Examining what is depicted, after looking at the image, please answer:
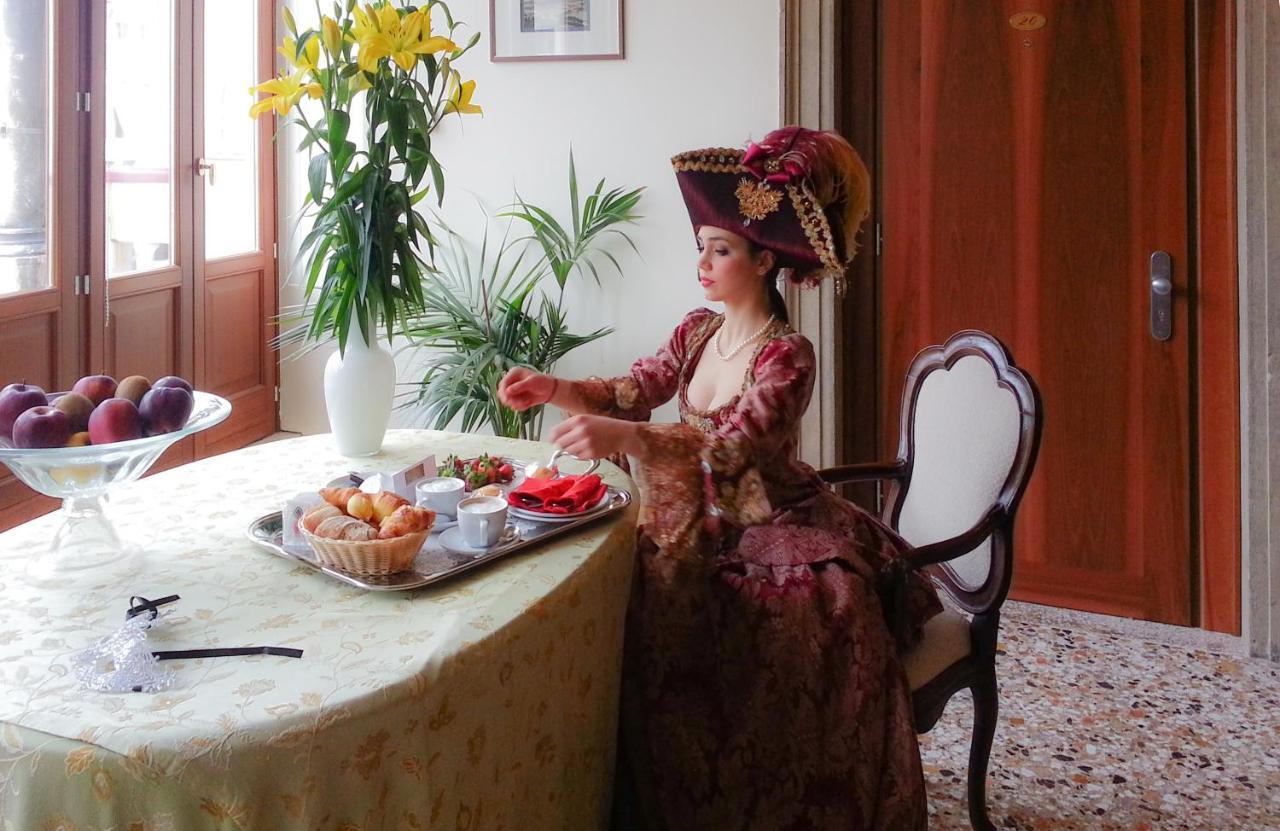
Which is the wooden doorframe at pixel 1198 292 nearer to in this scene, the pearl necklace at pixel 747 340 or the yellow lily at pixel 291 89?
the pearl necklace at pixel 747 340

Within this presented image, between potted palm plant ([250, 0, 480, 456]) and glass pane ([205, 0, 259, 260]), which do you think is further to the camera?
glass pane ([205, 0, 259, 260])

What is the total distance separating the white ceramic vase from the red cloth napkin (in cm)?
41

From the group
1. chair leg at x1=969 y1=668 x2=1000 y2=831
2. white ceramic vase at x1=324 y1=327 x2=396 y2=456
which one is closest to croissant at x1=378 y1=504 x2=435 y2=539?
white ceramic vase at x1=324 y1=327 x2=396 y2=456

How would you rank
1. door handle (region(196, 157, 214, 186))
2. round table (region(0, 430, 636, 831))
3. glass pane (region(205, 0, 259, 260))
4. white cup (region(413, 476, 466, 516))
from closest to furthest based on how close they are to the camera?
round table (region(0, 430, 636, 831)) < white cup (region(413, 476, 466, 516)) < door handle (region(196, 157, 214, 186)) < glass pane (region(205, 0, 259, 260))

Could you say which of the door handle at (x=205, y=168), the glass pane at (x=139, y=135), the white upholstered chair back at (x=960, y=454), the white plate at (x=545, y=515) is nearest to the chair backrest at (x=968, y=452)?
the white upholstered chair back at (x=960, y=454)

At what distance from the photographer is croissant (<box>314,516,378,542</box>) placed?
1224 millimetres

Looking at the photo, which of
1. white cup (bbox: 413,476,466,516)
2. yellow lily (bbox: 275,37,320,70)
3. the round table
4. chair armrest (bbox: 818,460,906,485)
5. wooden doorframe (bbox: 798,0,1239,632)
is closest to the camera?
the round table

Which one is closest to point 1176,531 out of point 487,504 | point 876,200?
point 876,200

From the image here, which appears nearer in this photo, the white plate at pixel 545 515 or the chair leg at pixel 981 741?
the white plate at pixel 545 515

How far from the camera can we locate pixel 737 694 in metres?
1.58

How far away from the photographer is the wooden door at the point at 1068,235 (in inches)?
110

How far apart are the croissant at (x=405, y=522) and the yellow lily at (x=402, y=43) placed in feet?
2.64

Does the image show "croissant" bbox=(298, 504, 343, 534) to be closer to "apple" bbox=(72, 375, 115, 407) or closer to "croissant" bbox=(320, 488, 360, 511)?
"croissant" bbox=(320, 488, 360, 511)

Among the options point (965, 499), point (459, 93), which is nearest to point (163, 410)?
point (459, 93)
